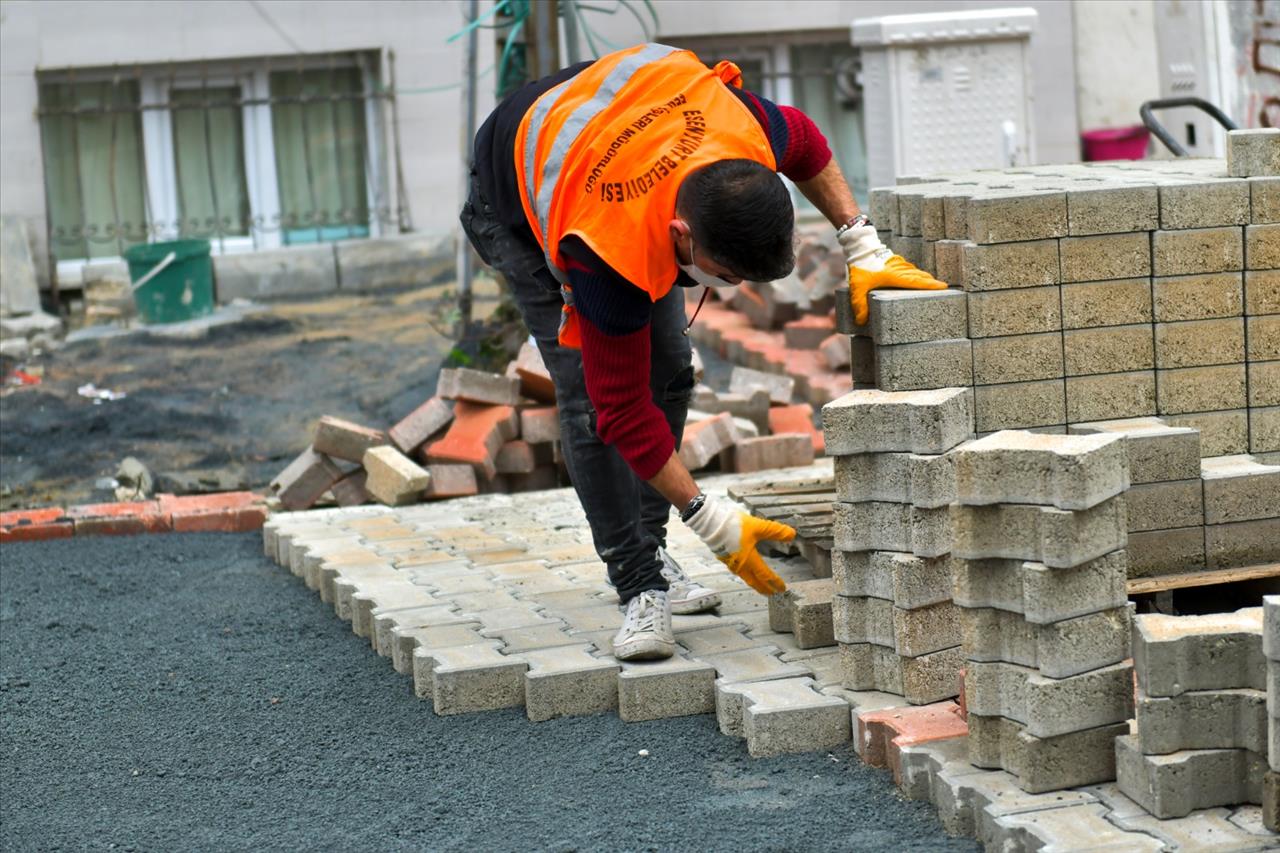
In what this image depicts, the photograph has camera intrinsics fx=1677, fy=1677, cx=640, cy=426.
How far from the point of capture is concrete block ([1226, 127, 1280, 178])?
4.30 m

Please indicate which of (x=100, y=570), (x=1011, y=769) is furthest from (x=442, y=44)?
(x=1011, y=769)

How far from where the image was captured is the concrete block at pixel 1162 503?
4191mm

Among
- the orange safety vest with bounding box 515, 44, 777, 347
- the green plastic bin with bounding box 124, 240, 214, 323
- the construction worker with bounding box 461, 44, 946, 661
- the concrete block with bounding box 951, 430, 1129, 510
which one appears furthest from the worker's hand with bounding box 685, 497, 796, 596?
the green plastic bin with bounding box 124, 240, 214, 323

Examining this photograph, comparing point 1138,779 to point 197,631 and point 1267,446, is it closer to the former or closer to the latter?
point 1267,446

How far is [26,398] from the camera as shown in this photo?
858cm

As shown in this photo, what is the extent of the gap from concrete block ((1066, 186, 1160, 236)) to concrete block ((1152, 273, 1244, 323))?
0.53ft

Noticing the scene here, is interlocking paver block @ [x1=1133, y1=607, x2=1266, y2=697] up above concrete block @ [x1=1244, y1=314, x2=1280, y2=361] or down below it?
below

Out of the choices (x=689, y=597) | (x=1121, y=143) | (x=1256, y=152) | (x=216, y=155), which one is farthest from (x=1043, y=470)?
(x=216, y=155)

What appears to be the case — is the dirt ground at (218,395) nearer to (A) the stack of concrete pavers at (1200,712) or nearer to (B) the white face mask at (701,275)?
(B) the white face mask at (701,275)

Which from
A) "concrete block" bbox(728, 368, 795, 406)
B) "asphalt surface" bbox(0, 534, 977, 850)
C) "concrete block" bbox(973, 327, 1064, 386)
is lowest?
"asphalt surface" bbox(0, 534, 977, 850)

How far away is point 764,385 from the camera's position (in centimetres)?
771

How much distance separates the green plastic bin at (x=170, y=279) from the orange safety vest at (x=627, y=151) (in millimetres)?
6543

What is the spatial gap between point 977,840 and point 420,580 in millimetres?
2533

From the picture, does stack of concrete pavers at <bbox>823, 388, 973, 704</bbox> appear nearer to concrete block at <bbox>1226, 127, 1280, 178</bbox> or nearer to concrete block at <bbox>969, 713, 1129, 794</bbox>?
concrete block at <bbox>969, 713, 1129, 794</bbox>
